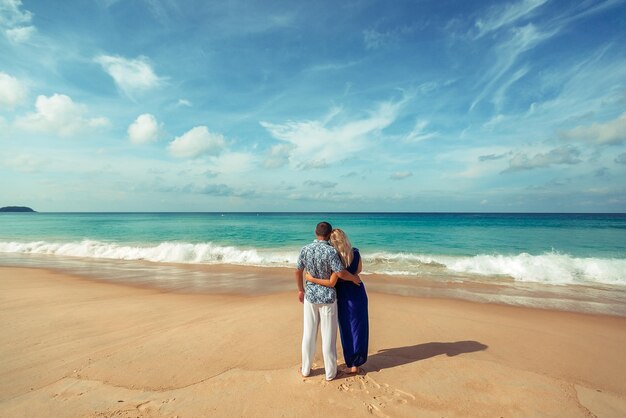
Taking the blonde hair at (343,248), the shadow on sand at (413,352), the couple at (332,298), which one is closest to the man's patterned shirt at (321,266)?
the couple at (332,298)

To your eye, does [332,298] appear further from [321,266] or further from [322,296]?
[321,266]

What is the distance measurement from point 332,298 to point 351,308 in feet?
1.27

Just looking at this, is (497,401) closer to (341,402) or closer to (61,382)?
(341,402)

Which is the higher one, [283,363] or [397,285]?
[283,363]

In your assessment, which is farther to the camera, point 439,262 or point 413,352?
point 439,262

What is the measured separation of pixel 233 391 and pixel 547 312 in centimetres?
842

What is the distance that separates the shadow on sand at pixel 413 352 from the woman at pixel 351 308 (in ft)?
1.39

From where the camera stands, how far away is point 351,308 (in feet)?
14.1

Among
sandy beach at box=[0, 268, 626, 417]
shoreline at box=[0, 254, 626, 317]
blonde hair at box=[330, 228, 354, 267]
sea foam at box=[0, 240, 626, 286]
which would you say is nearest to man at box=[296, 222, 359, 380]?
blonde hair at box=[330, 228, 354, 267]

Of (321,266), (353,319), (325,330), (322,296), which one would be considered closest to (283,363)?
(325,330)

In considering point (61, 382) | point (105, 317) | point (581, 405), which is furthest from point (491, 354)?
point (105, 317)

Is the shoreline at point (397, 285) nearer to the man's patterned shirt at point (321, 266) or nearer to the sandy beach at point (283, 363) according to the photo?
the sandy beach at point (283, 363)

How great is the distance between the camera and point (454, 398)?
389 cm

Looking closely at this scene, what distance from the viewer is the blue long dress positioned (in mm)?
4297
